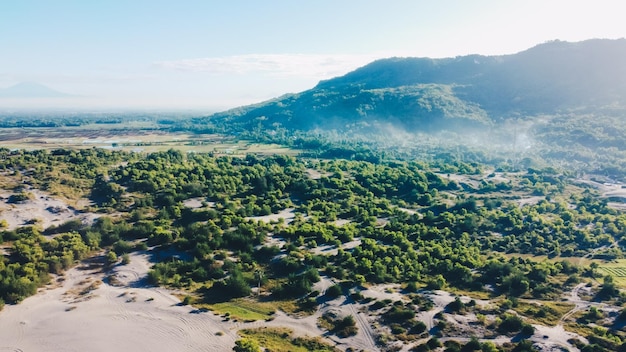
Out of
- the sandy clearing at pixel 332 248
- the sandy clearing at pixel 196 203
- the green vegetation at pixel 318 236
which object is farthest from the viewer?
the sandy clearing at pixel 196 203

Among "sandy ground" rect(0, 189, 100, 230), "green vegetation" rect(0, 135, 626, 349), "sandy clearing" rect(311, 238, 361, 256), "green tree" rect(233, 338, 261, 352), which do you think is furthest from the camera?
"sandy ground" rect(0, 189, 100, 230)

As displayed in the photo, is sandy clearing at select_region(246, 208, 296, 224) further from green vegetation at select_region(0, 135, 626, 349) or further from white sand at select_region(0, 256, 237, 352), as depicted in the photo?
white sand at select_region(0, 256, 237, 352)

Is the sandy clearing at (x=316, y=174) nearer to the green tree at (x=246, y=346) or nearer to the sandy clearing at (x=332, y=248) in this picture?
the sandy clearing at (x=332, y=248)

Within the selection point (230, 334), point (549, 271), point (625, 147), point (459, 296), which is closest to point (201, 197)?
point (230, 334)

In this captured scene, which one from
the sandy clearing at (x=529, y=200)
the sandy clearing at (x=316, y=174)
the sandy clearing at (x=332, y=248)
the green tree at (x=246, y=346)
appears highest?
the sandy clearing at (x=316, y=174)

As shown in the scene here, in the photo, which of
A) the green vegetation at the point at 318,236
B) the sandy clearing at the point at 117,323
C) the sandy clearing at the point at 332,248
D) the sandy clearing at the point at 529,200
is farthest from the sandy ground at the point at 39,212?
the sandy clearing at the point at 529,200

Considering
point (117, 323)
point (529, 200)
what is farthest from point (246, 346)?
point (529, 200)

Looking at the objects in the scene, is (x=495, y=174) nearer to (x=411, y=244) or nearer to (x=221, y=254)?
(x=411, y=244)

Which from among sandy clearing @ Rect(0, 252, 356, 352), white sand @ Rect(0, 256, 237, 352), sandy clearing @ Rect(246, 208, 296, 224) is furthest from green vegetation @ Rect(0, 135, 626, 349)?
white sand @ Rect(0, 256, 237, 352)
